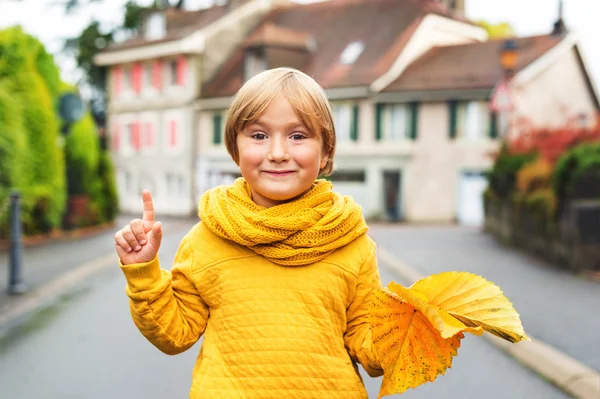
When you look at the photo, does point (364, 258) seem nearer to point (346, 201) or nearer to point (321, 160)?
point (346, 201)

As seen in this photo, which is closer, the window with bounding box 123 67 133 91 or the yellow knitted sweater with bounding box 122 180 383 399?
the yellow knitted sweater with bounding box 122 180 383 399

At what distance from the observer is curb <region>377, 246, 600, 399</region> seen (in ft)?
16.6

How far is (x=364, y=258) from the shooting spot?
86.6 inches

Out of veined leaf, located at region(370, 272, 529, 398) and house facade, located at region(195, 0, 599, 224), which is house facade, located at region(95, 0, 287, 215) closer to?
house facade, located at region(195, 0, 599, 224)

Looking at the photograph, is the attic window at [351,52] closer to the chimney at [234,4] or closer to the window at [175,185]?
the chimney at [234,4]

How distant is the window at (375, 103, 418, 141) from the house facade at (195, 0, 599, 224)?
4 centimetres

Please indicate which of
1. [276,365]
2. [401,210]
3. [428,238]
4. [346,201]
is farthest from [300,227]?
[401,210]

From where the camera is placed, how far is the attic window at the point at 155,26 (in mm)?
37781

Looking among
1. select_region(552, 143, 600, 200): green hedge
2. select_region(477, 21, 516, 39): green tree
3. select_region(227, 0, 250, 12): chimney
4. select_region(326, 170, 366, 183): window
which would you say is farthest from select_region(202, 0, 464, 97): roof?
select_region(552, 143, 600, 200): green hedge

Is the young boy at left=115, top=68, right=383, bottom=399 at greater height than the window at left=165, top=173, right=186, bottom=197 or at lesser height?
greater

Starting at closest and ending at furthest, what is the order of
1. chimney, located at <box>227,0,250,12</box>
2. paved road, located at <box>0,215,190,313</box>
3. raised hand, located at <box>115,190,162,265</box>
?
raised hand, located at <box>115,190,162,265</box>
paved road, located at <box>0,215,190,313</box>
chimney, located at <box>227,0,250,12</box>

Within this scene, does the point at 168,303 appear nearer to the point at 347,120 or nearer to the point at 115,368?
the point at 115,368

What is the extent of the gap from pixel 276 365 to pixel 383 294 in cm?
38

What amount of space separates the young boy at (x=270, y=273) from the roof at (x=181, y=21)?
3460cm
